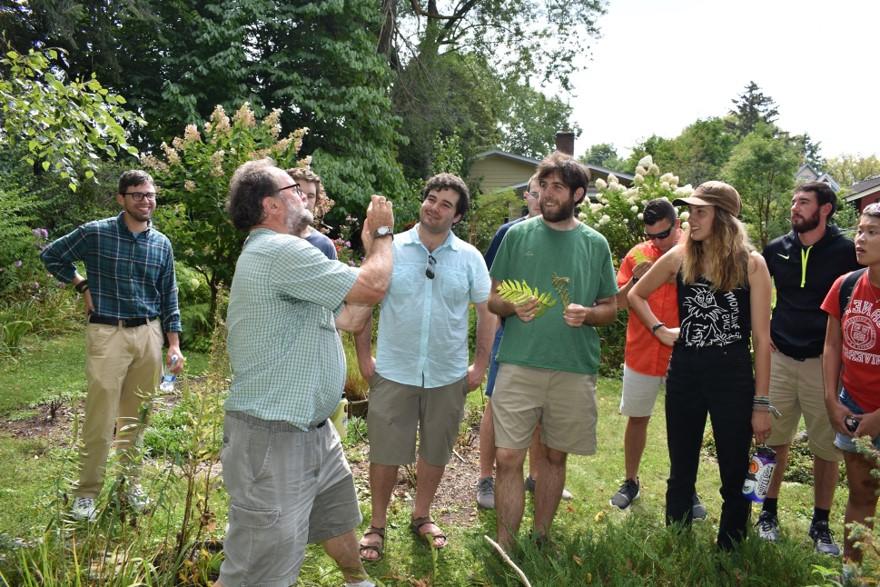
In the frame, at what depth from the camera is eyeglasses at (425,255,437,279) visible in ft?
12.8

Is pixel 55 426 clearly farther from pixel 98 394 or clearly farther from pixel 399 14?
pixel 399 14

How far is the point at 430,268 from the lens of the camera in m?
3.93

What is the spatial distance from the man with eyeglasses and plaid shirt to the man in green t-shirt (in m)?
2.17

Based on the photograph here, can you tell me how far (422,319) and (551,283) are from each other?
77cm

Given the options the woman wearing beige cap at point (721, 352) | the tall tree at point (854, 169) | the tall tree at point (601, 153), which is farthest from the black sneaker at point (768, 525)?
the tall tree at point (601, 153)

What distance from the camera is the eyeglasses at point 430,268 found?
391cm

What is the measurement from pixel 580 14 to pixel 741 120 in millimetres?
66802

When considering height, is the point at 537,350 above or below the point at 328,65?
below

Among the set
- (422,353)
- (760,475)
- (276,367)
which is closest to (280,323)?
(276,367)

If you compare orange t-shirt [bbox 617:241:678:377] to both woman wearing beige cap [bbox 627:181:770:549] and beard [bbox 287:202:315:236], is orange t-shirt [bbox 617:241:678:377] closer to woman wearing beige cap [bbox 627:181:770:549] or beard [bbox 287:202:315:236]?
woman wearing beige cap [bbox 627:181:770:549]

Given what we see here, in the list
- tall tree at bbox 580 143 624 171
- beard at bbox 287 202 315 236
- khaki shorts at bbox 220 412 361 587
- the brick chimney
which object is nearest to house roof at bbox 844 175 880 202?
the brick chimney

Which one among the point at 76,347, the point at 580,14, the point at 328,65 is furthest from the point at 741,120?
the point at 76,347

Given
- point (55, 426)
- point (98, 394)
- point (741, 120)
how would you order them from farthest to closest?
point (741, 120)
point (55, 426)
point (98, 394)

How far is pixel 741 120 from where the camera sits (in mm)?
84562
